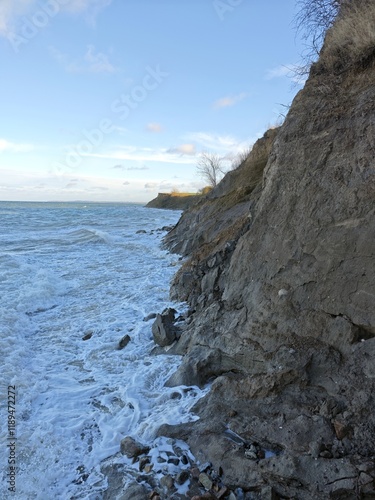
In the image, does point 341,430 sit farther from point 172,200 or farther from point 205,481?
point 172,200

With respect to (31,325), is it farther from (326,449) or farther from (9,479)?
(326,449)

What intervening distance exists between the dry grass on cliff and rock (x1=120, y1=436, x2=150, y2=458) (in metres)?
6.51

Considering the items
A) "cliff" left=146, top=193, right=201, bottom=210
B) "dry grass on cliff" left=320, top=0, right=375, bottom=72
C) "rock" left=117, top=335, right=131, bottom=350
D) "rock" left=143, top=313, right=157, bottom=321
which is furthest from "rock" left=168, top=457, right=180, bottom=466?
"cliff" left=146, top=193, right=201, bottom=210

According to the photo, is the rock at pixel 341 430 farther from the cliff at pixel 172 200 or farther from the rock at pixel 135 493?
the cliff at pixel 172 200

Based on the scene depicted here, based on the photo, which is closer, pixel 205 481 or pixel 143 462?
pixel 205 481

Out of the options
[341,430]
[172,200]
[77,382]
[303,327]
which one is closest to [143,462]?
[341,430]

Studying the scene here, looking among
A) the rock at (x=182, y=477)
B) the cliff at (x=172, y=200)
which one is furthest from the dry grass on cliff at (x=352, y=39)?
the cliff at (x=172, y=200)

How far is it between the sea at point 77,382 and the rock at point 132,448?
7cm

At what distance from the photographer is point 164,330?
6.95 m

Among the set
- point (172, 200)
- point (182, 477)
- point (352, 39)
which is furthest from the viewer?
point (172, 200)

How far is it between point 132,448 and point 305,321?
108 inches

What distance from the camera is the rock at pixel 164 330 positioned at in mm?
6836

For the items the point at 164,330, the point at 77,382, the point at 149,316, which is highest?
the point at 164,330

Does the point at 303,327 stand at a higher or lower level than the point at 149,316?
higher
